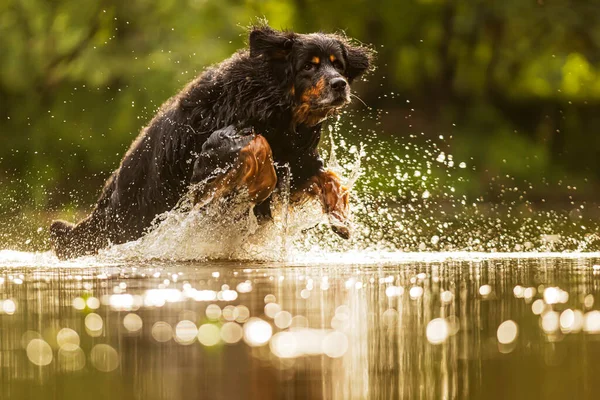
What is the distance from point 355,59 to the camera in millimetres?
8820

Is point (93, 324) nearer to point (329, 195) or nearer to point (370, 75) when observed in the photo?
point (329, 195)

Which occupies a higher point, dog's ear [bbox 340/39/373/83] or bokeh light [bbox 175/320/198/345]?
dog's ear [bbox 340/39/373/83]

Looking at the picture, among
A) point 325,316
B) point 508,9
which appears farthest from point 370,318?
point 508,9

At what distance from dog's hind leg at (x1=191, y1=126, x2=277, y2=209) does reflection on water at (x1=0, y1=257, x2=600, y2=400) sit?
1.15 metres

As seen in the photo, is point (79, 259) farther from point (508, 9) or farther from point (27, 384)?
point (508, 9)

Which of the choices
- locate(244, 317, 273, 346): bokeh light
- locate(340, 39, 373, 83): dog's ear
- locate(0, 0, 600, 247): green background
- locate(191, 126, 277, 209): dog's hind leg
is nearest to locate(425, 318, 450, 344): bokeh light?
locate(244, 317, 273, 346): bokeh light

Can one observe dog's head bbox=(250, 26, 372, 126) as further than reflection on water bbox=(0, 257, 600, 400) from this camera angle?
Yes

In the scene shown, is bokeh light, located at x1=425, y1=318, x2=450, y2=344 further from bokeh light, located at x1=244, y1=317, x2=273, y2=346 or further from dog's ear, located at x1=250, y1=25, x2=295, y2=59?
dog's ear, located at x1=250, y1=25, x2=295, y2=59

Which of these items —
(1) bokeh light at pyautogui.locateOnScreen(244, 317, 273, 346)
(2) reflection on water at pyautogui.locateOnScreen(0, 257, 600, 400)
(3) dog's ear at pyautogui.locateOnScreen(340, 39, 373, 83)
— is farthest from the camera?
(3) dog's ear at pyautogui.locateOnScreen(340, 39, 373, 83)

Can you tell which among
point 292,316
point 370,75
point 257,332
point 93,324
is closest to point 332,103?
point 292,316

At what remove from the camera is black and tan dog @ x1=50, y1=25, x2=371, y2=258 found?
8.20 metres

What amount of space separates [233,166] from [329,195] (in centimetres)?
100

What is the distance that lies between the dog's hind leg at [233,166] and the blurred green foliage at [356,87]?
36.8ft

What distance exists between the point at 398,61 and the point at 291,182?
12869mm
